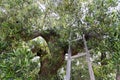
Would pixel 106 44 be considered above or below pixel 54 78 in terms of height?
above

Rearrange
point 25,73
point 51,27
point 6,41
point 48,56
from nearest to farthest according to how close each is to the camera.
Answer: point 25,73 < point 6,41 < point 51,27 < point 48,56

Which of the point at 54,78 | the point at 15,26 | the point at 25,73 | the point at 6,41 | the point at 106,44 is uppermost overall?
the point at 15,26

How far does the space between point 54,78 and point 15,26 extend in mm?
1708

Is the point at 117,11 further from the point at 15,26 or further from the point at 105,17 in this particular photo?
the point at 15,26

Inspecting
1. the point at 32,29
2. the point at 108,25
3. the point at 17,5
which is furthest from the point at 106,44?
→ the point at 17,5

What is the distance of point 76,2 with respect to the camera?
350 cm

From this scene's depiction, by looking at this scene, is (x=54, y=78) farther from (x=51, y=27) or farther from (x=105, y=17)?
(x=105, y=17)

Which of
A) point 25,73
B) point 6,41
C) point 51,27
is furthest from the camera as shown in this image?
point 51,27

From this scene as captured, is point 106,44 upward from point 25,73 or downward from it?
upward

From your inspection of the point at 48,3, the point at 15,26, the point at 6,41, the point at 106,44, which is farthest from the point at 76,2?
the point at 6,41

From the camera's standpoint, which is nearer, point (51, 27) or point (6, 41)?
point (6, 41)

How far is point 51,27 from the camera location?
389 cm

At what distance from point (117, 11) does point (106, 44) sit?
1.92ft

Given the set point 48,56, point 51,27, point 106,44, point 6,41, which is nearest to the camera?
point 106,44
